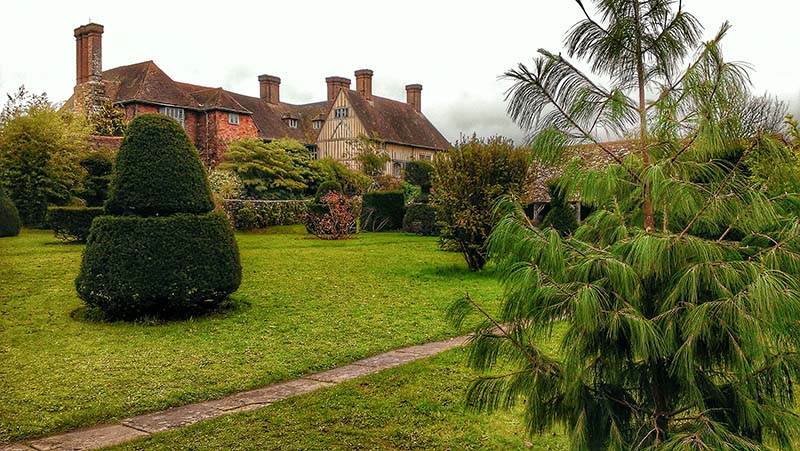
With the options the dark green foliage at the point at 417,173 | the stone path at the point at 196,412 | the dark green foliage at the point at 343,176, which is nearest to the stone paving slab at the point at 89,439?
the stone path at the point at 196,412

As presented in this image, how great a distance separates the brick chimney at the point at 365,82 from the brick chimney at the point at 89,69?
2003 cm

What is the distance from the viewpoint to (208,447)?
4.50 m

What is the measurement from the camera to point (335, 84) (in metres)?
51.2

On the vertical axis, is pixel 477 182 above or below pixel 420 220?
above

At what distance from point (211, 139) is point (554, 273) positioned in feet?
131

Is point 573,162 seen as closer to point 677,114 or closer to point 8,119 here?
point 677,114

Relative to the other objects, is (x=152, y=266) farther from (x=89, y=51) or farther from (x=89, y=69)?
(x=89, y=51)

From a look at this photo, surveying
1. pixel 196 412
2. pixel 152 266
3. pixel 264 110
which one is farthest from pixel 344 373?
pixel 264 110

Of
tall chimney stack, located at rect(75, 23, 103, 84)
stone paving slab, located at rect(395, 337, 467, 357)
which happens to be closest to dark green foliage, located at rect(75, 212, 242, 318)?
stone paving slab, located at rect(395, 337, 467, 357)

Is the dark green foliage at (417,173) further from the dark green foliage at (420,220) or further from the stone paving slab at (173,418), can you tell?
the stone paving slab at (173,418)

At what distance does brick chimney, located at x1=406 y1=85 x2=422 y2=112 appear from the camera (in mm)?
55938

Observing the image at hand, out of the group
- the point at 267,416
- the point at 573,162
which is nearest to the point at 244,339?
the point at 267,416

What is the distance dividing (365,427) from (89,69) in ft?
124

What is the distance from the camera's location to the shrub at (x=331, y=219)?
24188 millimetres
